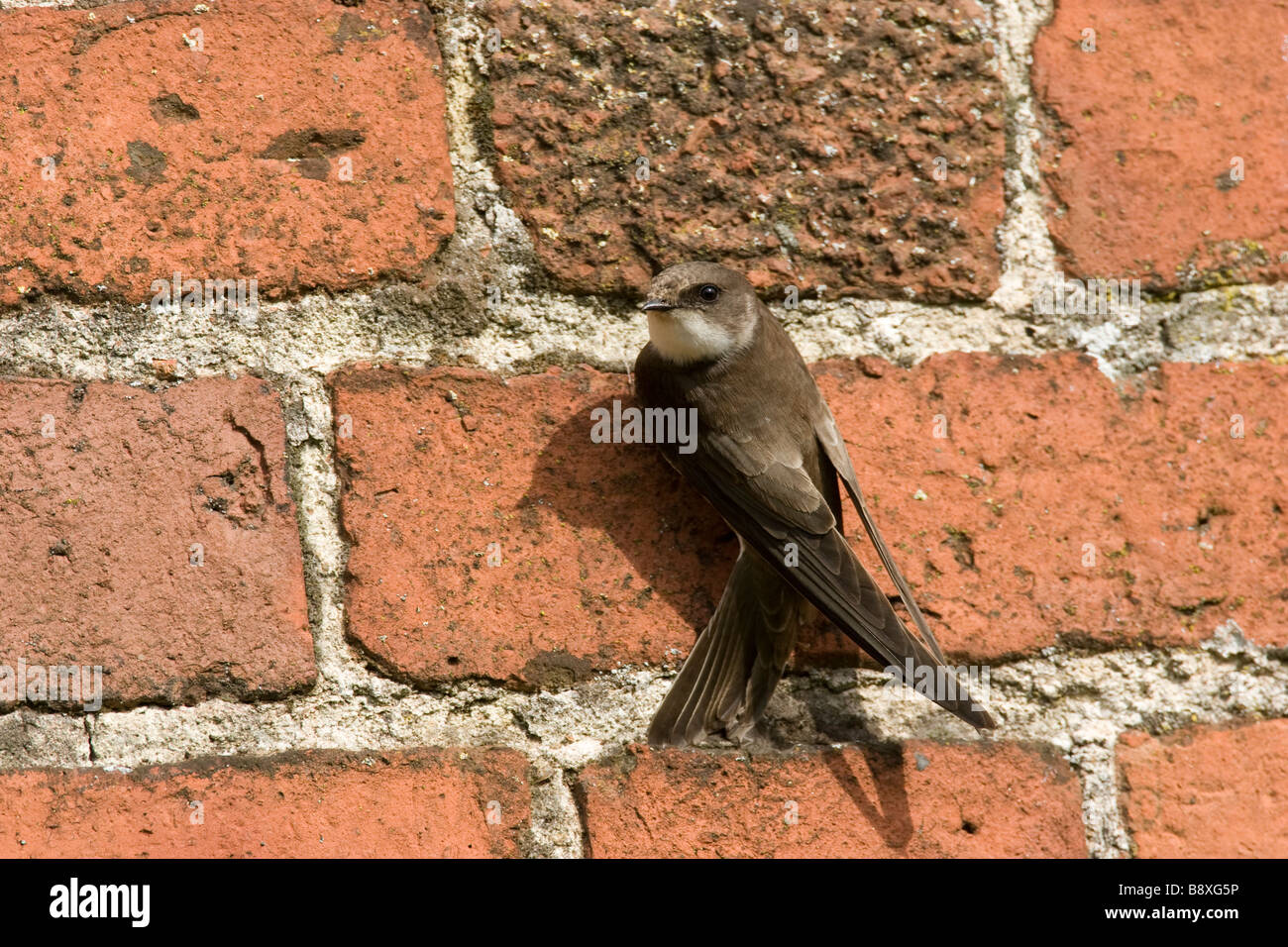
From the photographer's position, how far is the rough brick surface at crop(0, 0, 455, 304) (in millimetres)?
1246

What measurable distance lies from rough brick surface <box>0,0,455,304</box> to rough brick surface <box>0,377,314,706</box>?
0.42 ft

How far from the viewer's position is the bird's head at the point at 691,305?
1.29 meters

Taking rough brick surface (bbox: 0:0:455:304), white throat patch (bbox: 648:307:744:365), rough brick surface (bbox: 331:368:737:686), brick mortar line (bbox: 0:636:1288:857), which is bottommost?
brick mortar line (bbox: 0:636:1288:857)

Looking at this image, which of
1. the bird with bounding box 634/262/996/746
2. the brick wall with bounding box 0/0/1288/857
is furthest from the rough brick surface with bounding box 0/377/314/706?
the bird with bounding box 634/262/996/746

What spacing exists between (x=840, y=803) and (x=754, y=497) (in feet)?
1.01

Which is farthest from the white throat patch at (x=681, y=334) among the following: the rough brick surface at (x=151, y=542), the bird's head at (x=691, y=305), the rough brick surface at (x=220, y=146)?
the rough brick surface at (x=151, y=542)

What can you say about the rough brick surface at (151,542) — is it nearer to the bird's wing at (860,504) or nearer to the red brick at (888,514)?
the red brick at (888,514)

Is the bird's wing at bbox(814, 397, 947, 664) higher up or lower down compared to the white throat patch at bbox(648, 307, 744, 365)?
lower down

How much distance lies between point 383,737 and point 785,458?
0.48m

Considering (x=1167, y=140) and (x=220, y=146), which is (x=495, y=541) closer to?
(x=220, y=146)

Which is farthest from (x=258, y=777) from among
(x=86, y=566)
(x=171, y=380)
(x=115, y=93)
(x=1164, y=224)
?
(x=1164, y=224)

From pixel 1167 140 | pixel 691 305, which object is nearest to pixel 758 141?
pixel 691 305

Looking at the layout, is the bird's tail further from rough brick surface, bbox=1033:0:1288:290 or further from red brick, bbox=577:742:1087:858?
rough brick surface, bbox=1033:0:1288:290

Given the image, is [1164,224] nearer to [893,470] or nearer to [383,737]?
[893,470]
